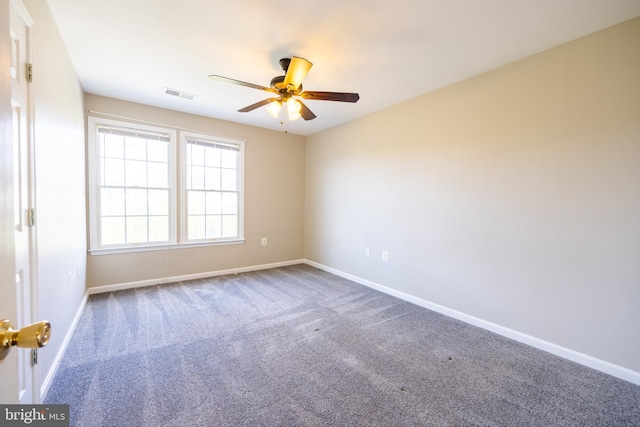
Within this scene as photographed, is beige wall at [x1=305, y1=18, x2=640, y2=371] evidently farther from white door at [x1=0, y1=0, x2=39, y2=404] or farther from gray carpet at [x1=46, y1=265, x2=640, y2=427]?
white door at [x1=0, y1=0, x2=39, y2=404]

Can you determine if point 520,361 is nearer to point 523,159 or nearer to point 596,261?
point 596,261

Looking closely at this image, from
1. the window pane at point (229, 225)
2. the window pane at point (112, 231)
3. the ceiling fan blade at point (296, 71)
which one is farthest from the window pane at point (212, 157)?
the ceiling fan blade at point (296, 71)

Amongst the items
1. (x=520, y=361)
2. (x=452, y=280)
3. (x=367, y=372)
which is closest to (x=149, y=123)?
(x=367, y=372)

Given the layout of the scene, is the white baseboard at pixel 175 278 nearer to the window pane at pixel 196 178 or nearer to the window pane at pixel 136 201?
the window pane at pixel 136 201

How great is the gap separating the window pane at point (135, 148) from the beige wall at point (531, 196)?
3.35 meters

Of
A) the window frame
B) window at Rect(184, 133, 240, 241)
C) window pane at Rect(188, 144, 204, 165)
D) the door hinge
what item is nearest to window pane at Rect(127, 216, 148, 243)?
the window frame

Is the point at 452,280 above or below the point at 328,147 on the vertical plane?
below

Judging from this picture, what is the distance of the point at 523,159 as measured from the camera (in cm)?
245

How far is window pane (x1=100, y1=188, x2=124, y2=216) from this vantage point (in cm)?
350

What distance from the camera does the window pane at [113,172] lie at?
3508 mm

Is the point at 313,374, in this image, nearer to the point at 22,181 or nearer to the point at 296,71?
the point at 22,181

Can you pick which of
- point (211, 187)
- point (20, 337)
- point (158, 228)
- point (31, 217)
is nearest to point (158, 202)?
point (158, 228)

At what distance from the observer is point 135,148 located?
3.71 meters

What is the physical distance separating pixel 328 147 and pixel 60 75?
341 cm
